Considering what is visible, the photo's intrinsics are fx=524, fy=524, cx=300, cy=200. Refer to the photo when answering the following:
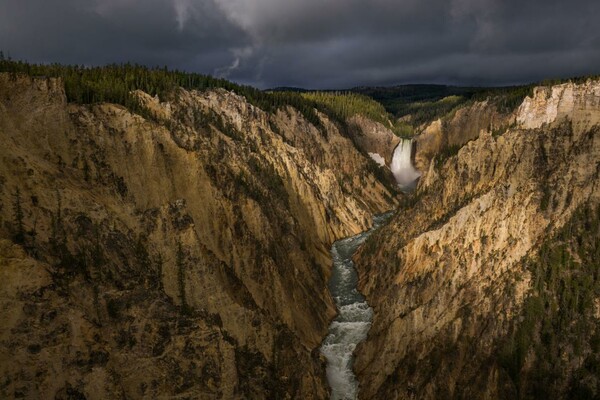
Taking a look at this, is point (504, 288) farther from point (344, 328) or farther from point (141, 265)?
point (141, 265)

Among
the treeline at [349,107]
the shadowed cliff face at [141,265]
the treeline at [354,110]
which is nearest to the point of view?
the shadowed cliff face at [141,265]

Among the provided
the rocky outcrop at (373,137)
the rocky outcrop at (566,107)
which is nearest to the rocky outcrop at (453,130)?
the rocky outcrop at (373,137)

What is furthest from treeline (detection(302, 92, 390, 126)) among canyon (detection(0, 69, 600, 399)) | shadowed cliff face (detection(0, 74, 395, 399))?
shadowed cliff face (detection(0, 74, 395, 399))

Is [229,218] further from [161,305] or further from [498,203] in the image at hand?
[498,203]

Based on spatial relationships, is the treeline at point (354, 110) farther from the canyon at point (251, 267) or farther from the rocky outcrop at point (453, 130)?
the canyon at point (251, 267)

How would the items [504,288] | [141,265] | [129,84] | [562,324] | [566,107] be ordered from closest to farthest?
[141,265], [562,324], [504,288], [566,107], [129,84]

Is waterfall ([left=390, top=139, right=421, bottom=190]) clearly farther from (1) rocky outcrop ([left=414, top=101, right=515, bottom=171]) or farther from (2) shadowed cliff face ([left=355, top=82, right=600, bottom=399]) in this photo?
(2) shadowed cliff face ([left=355, top=82, right=600, bottom=399])

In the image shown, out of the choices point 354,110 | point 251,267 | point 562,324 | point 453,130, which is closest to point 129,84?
point 251,267
